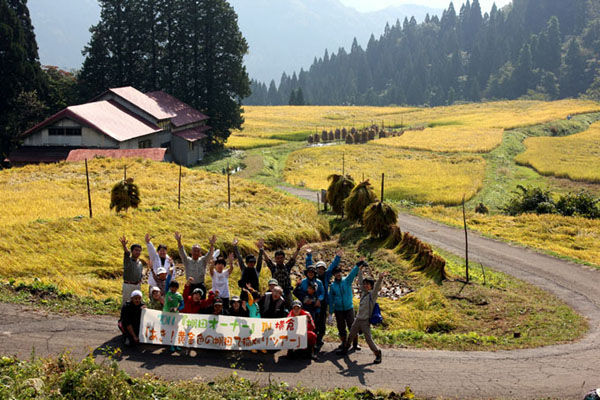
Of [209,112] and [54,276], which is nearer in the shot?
[54,276]

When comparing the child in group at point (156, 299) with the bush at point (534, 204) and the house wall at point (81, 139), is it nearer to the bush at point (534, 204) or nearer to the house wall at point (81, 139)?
the bush at point (534, 204)

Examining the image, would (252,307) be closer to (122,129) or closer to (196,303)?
(196,303)

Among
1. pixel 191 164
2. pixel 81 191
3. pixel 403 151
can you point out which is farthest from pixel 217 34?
pixel 81 191

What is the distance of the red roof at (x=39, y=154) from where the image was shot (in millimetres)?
46094

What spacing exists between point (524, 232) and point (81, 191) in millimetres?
24178

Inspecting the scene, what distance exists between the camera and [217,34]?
65000mm

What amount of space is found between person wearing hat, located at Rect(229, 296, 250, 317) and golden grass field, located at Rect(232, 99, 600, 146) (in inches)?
2215

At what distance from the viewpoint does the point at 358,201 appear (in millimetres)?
29219

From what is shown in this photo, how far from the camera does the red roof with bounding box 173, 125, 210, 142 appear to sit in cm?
5659

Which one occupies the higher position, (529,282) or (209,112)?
(209,112)

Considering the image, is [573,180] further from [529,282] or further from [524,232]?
[529,282]

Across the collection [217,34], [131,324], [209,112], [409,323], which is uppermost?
[217,34]

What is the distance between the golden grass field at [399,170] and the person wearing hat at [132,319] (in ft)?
99.1

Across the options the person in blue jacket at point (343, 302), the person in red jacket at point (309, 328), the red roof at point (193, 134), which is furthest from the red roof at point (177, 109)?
the person in red jacket at point (309, 328)
